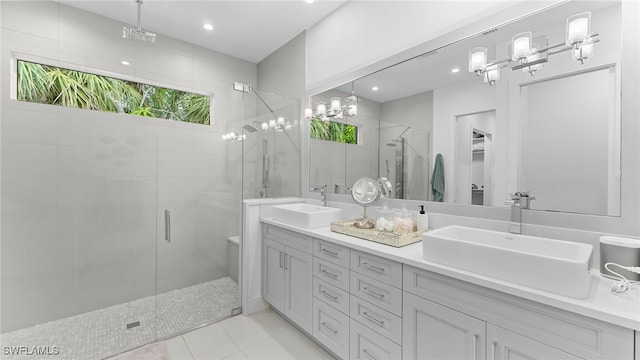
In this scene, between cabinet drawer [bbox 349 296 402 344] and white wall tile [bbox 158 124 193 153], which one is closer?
cabinet drawer [bbox 349 296 402 344]

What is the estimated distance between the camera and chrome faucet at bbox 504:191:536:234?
134 centimetres

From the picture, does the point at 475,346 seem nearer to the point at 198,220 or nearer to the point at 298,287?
the point at 298,287

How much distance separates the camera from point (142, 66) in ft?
7.54

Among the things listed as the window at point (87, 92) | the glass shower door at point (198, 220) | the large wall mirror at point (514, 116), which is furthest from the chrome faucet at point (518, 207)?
the window at point (87, 92)

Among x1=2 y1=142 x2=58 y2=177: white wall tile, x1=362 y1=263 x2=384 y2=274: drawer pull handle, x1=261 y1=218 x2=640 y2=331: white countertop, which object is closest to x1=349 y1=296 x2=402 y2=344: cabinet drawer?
x1=362 y1=263 x2=384 y2=274: drawer pull handle

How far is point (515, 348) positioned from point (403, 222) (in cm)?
82

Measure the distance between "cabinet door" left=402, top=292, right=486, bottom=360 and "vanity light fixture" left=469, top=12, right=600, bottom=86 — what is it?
1317 mm

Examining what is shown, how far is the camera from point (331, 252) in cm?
174

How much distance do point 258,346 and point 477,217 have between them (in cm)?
185

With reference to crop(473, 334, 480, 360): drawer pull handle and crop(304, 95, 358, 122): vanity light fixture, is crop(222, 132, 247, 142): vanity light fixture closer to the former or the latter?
crop(304, 95, 358, 122): vanity light fixture

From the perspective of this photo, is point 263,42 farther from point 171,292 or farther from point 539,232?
point 539,232

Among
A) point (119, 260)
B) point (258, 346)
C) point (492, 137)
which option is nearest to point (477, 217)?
point (492, 137)

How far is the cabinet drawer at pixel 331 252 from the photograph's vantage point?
1.64 meters

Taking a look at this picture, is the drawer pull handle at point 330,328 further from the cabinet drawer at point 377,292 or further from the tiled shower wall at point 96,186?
the tiled shower wall at point 96,186
